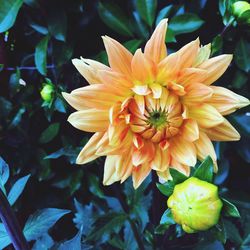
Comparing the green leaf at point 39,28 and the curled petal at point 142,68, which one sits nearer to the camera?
the curled petal at point 142,68

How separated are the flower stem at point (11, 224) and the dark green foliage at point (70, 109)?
0.10 metres

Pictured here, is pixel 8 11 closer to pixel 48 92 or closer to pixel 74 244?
pixel 48 92

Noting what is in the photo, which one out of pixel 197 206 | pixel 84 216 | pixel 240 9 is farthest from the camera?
pixel 84 216

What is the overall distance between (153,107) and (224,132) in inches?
5.5

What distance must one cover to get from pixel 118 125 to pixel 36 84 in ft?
1.80

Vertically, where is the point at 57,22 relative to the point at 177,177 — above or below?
above

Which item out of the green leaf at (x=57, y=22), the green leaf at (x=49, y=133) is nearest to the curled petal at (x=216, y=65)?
the green leaf at (x=57, y=22)

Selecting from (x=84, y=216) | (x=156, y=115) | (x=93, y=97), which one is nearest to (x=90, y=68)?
(x=93, y=97)

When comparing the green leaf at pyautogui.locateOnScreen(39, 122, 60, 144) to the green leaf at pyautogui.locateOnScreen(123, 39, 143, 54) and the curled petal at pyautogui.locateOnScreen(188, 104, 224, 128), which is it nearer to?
the green leaf at pyautogui.locateOnScreen(123, 39, 143, 54)

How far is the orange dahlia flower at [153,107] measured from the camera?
808 millimetres

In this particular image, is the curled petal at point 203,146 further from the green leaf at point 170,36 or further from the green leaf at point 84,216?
the green leaf at point 84,216

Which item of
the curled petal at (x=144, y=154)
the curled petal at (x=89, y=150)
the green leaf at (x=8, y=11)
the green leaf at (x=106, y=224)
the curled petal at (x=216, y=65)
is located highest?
the green leaf at (x=8, y=11)

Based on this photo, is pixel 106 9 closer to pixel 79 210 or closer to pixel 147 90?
pixel 147 90

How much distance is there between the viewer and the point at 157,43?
2.64ft
